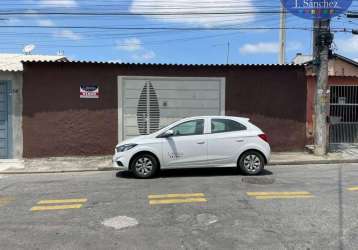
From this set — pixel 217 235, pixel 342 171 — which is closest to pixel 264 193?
pixel 217 235

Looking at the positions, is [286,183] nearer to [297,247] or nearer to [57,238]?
[297,247]

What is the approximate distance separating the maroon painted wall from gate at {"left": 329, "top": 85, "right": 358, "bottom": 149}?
178cm

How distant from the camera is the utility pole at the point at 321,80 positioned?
1460 centimetres

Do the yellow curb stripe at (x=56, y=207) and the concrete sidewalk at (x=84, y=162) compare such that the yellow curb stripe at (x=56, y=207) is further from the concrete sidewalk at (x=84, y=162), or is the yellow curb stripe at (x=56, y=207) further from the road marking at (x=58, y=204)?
the concrete sidewalk at (x=84, y=162)

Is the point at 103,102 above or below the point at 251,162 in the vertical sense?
above

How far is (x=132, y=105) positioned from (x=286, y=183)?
267 inches

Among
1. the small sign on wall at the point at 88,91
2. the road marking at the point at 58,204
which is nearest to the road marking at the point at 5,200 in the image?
the road marking at the point at 58,204

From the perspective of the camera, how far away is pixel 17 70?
14594 millimetres

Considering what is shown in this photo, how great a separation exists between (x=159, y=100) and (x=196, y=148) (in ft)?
14.7

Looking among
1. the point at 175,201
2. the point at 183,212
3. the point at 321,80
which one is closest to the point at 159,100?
the point at 321,80

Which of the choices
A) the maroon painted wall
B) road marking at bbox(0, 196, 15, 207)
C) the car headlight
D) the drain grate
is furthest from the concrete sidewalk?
road marking at bbox(0, 196, 15, 207)

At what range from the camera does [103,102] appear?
15102 millimetres

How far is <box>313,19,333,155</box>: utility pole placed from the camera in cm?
1460

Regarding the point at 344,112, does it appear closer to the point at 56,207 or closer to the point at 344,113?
the point at 344,113
